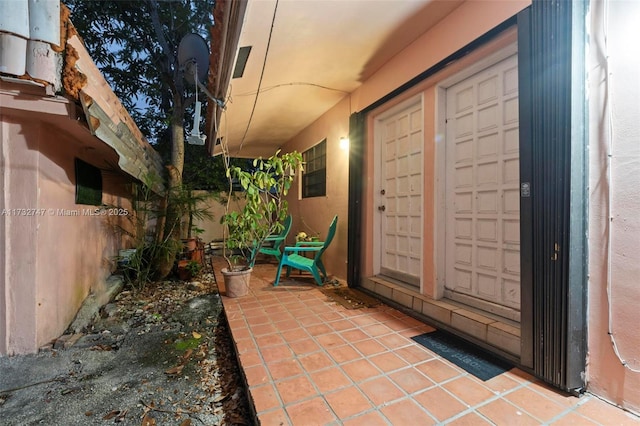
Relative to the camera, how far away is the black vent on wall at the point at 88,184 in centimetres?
287

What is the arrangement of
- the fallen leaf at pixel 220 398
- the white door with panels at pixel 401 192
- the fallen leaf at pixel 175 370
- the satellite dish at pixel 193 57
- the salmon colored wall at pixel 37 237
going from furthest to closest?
the satellite dish at pixel 193 57 → the white door with panels at pixel 401 192 → the salmon colored wall at pixel 37 237 → the fallen leaf at pixel 175 370 → the fallen leaf at pixel 220 398

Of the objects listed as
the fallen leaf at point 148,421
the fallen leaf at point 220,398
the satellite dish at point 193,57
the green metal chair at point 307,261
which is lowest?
the fallen leaf at point 220,398

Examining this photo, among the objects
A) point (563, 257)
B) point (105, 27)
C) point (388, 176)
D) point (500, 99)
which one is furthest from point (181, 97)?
point (563, 257)

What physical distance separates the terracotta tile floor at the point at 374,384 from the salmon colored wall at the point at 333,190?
1685 mm

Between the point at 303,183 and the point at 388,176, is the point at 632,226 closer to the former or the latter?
the point at 388,176

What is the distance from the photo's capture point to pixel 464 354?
1.88 metres

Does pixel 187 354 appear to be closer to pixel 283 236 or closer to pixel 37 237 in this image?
pixel 37 237

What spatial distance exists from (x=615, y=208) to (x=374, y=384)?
161cm

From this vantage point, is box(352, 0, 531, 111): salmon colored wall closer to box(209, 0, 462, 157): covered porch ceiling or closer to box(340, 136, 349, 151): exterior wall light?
box(209, 0, 462, 157): covered porch ceiling

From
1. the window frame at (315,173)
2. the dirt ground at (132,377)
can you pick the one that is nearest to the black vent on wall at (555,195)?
the dirt ground at (132,377)

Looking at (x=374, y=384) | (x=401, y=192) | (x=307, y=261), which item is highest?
(x=401, y=192)

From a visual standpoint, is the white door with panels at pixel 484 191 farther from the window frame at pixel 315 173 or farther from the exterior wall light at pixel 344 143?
the window frame at pixel 315 173

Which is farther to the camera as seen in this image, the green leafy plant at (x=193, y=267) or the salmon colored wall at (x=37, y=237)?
the green leafy plant at (x=193, y=267)

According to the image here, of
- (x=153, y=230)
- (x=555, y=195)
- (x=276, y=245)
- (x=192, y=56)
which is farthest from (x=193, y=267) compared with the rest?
(x=555, y=195)
